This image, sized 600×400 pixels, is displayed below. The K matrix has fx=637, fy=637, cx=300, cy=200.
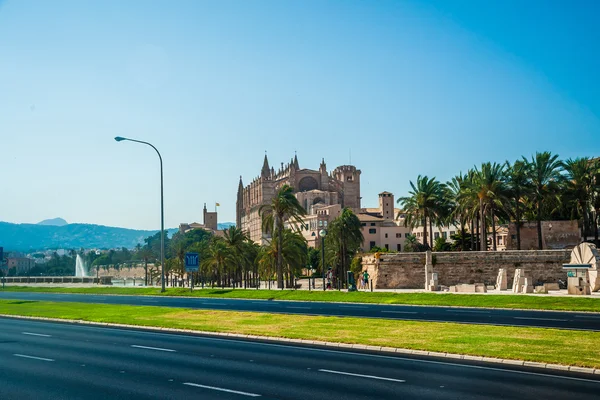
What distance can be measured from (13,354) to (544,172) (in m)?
A: 54.4

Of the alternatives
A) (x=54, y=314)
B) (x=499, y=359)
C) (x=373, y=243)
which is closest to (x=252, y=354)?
(x=499, y=359)

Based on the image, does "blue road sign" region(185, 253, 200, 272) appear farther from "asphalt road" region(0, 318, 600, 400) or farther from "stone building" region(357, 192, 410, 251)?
"stone building" region(357, 192, 410, 251)

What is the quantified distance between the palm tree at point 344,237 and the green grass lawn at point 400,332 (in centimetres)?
4645

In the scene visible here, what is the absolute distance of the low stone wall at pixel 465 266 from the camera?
49.2m

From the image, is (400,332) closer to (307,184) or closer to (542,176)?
(542,176)

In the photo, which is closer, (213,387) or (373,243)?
(213,387)

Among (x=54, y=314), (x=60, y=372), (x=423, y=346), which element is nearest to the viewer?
(x=60, y=372)

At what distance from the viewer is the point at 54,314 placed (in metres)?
32.8

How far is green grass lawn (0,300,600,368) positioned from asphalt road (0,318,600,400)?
1.39 m

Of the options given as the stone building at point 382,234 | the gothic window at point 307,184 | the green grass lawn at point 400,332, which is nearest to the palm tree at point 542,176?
the green grass lawn at point 400,332

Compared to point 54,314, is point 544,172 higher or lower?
higher

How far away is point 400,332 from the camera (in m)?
20.3

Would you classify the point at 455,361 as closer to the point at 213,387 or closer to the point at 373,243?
the point at 213,387

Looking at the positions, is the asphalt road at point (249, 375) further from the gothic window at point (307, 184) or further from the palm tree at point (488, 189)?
the gothic window at point (307, 184)
